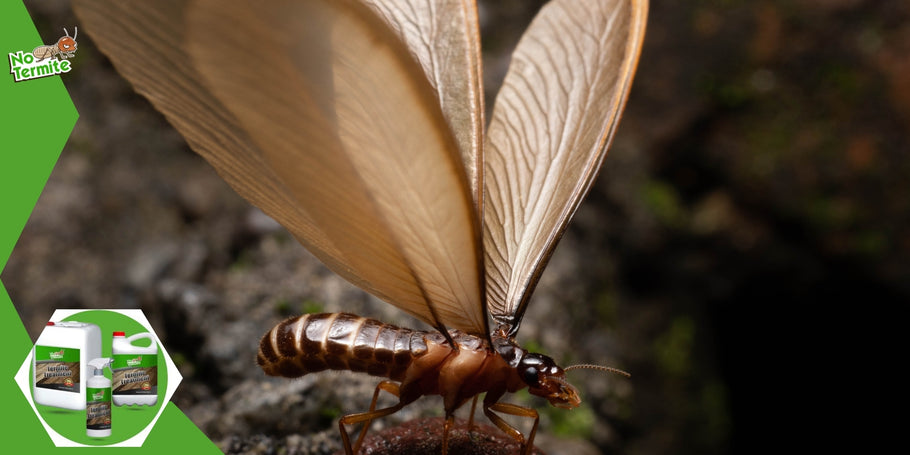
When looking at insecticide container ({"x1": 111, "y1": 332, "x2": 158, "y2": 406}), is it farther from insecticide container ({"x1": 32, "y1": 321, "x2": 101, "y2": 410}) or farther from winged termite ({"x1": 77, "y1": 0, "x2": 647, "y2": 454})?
winged termite ({"x1": 77, "y1": 0, "x2": 647, "y2": 454})

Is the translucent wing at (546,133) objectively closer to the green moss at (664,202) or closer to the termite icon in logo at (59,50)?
the termite icon in logo at (59,50)

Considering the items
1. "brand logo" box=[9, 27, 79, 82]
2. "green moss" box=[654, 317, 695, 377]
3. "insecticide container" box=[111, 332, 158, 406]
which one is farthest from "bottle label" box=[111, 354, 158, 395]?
"green moss" box=[654, 317, 695, 377]

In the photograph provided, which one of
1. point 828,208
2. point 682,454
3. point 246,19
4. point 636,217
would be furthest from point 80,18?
point 828,208

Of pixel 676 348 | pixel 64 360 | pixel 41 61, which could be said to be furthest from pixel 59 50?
pixel 676 348

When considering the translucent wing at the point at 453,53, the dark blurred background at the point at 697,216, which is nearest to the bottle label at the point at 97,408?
the translucent wing at the point at 453,53

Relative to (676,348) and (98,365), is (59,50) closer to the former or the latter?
(98,365)

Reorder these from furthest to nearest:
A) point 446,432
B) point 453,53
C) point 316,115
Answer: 1. point 446,432
2. point 453,53
3. point 316,115
